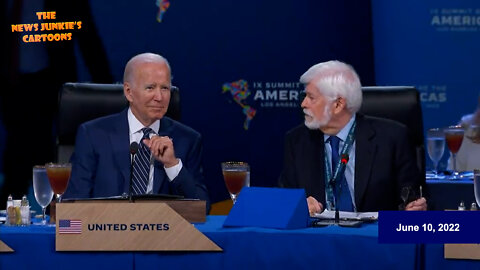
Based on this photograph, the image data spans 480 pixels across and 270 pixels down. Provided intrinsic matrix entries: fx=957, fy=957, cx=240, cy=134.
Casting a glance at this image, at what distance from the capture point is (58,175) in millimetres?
2734

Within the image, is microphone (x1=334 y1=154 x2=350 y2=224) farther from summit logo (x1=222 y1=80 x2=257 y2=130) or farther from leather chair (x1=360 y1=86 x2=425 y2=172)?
summit logo (x1=222 y1=80 x2=257 y2=130)

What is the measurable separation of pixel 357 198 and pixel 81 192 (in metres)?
0.96

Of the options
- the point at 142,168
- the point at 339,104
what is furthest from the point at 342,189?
the point at 142,168

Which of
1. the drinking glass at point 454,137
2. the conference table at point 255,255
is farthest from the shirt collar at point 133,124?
the drinking glass at point 454,137

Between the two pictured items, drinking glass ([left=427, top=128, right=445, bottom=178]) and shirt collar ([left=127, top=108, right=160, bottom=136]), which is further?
drinking glass ([left=427, top=128, right=445, bottom=178])

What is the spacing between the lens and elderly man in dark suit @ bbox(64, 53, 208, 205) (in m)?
3.38

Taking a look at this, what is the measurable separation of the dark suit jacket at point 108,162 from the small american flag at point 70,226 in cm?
91

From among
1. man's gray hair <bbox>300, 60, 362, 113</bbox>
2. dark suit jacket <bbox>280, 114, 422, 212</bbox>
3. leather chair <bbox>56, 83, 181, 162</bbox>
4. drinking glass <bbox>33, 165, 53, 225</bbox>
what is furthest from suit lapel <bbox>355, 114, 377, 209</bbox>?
drinking glass <bbox>33, 165, 53, 225</bbox>

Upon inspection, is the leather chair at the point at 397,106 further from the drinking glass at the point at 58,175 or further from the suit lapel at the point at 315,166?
the drinking glass at the point at 58,175

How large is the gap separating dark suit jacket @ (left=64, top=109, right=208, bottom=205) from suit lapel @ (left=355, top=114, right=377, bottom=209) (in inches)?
21.0

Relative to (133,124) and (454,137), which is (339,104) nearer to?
(133,124)

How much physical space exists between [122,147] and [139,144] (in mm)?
66

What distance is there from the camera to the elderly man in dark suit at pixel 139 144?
338cm

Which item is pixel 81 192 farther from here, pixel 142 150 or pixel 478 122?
pixel 478 122
